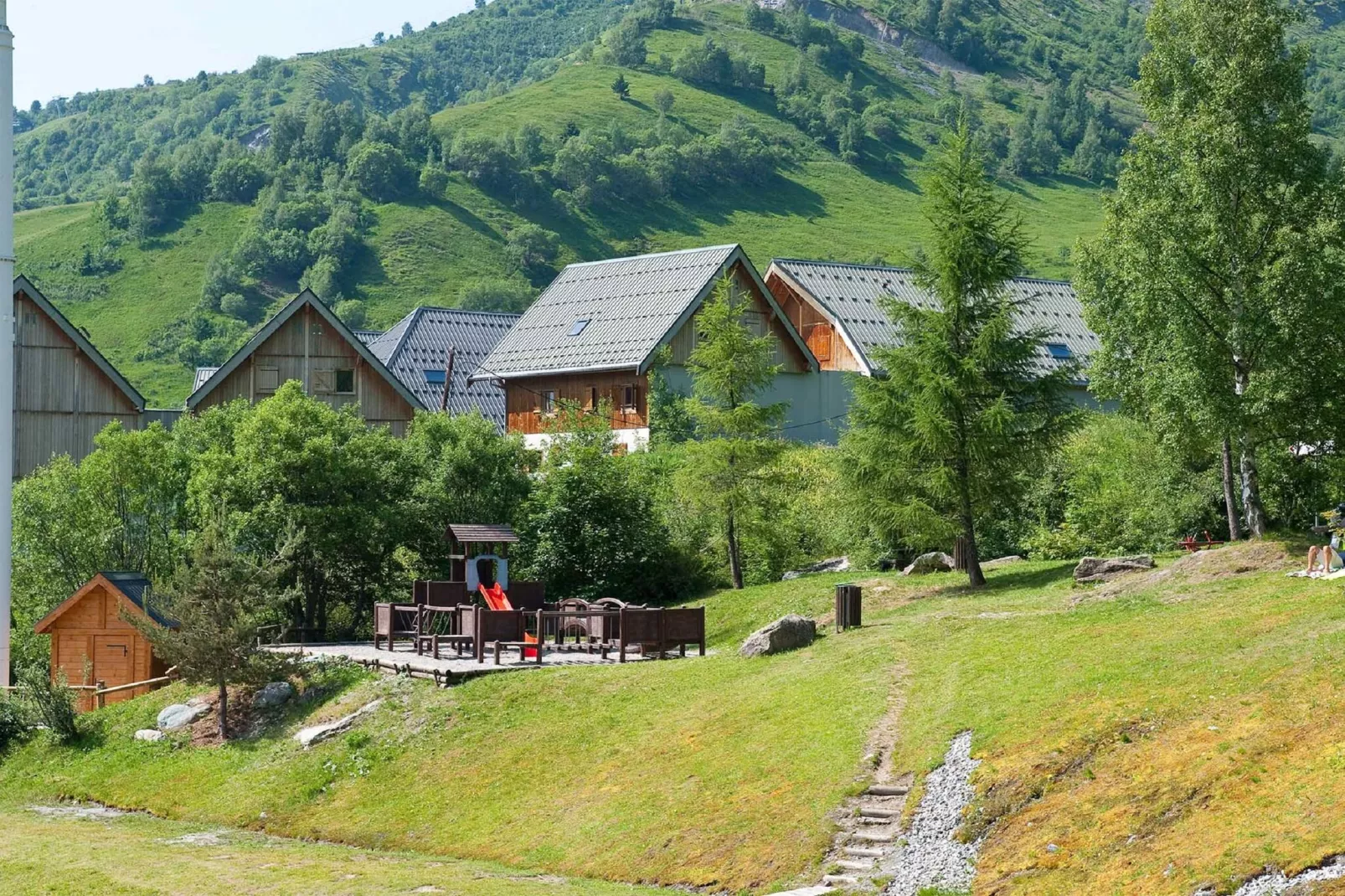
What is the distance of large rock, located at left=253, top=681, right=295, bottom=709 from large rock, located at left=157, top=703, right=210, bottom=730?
126cm

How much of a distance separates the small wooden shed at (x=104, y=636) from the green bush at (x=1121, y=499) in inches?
860

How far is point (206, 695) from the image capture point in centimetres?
3572

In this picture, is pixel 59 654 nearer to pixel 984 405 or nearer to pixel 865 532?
pixel 865 532

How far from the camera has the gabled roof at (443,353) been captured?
72062mm

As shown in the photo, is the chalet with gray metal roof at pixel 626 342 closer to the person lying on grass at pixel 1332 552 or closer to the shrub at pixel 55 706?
the shrub at pixel 55 706

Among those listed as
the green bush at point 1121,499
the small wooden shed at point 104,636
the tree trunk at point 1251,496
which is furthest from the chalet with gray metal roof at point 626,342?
→ the tree trunk at point 1251,496

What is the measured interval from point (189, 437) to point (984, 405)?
22.0 meters

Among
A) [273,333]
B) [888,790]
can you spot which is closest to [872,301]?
[273,333]

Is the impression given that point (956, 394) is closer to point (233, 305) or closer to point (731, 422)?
point (731, 422)

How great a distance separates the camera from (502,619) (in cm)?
3450

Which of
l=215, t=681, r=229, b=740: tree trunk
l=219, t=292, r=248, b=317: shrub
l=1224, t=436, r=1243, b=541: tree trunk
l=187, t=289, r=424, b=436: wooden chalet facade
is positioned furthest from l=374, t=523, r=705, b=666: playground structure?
l=219, t=292, r=248, b=317: shrub

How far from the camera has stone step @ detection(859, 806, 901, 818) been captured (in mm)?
22719

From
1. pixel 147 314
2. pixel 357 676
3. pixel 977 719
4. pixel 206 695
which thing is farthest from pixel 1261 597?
pixel 147 314

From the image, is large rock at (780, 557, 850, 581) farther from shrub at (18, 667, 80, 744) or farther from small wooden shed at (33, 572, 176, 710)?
shrub at (18, 667, 80, 744)
